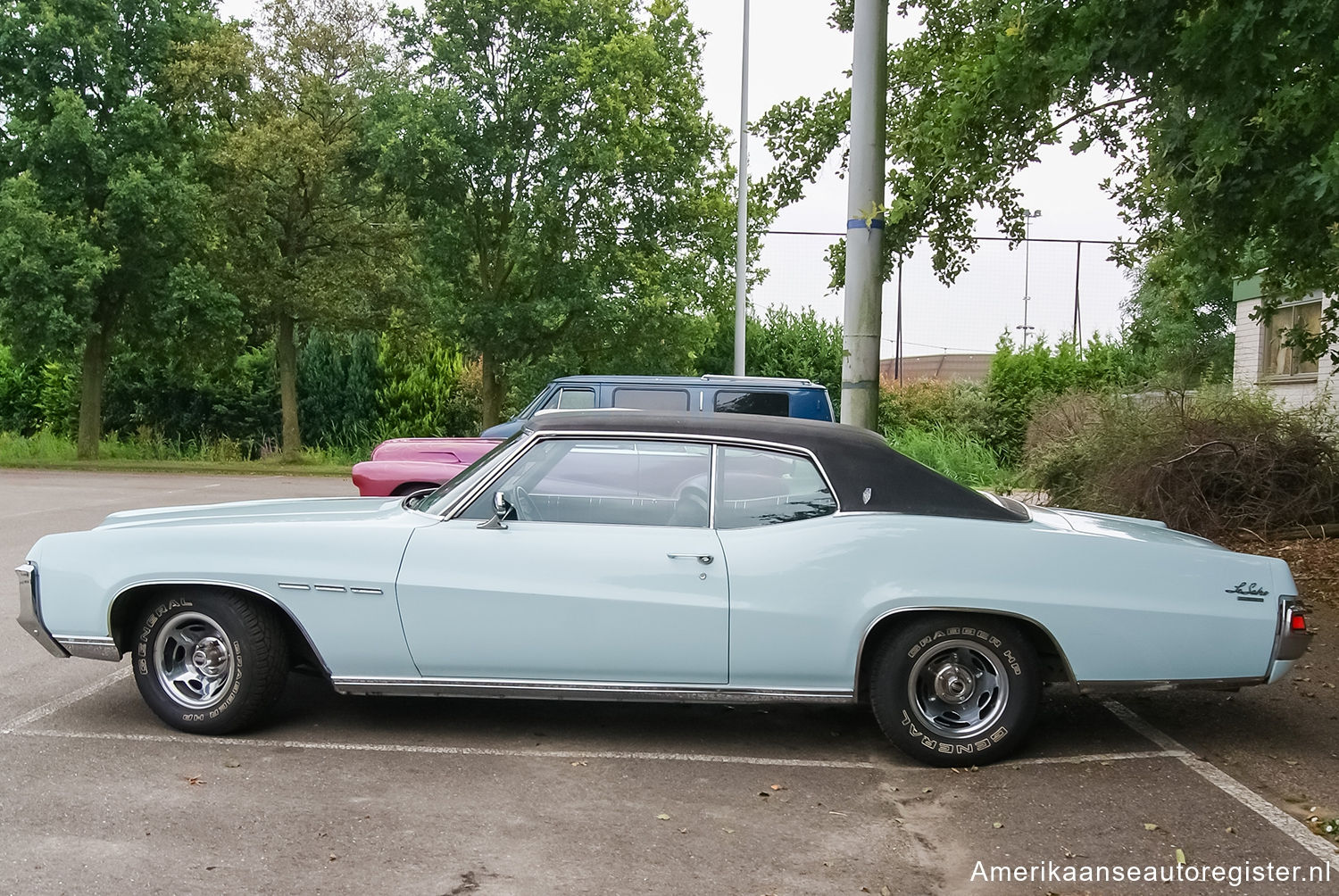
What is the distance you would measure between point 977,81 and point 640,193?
15.4m

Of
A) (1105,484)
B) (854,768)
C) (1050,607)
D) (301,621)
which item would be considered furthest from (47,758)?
(1105,484)

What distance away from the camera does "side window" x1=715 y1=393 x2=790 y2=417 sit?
12438 millimetres

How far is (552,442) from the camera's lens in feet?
17.5

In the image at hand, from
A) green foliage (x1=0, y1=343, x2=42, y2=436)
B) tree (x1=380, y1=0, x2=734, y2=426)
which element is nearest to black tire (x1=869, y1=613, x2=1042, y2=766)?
tree (x1=380, y1=0, x2=734, y2=426)

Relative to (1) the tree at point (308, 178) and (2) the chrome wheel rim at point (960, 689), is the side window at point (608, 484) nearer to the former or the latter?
(2) the chrome wheel rim at point (960, 689)

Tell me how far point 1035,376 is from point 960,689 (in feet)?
66.7

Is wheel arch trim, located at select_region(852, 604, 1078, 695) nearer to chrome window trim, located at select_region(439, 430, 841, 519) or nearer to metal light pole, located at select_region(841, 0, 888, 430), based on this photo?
chrome window trim, located at select_region(439, 430, 841, 519)

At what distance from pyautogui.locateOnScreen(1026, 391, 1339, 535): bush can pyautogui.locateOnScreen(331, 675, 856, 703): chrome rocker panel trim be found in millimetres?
7561

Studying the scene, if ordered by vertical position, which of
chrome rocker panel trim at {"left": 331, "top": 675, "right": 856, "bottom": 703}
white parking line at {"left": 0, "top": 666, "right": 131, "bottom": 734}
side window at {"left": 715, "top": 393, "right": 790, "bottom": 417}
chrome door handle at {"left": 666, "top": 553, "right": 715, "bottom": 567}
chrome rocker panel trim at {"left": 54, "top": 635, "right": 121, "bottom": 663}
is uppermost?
side window at {"left": 715, "top": 393, "right": 790, "bottom": 417}

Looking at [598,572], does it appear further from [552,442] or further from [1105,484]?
[1105,484]

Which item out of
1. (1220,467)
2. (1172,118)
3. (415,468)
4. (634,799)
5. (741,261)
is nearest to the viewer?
(634,799)

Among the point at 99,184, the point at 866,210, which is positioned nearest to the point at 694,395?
the point at 866,210

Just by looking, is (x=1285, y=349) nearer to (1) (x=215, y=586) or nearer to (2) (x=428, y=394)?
(2) (x=428, y=394)

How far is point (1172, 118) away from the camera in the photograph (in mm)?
7355
